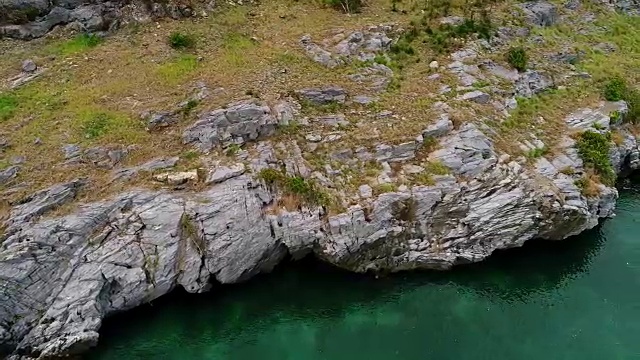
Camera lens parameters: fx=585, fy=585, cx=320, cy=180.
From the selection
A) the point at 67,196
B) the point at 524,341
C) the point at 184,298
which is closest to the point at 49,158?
the point at 67,196

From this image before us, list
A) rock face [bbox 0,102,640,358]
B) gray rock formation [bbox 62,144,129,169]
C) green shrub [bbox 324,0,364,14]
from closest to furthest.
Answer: rock face [bbox 0,102,640,358] → gray rock formation [bbox 62,144,129,169] → green shrub [bbox 324,0,364,14]

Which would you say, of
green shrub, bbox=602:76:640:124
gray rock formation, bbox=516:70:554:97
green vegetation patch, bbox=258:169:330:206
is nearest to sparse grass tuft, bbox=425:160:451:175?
green vegetation patch, bbox=258:169:330:206

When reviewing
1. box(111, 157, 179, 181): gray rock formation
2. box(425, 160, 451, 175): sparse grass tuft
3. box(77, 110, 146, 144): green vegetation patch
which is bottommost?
box(425, 160, 451, 175): sparse grass tuft

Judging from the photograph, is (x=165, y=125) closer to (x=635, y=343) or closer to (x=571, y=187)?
(x=571, y=187)

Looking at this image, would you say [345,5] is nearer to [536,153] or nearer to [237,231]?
[536,153]

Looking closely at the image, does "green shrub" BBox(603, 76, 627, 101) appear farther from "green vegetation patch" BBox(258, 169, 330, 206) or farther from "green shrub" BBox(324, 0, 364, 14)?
"green vegetation patch" BBox(258, 169, 330, 206)
